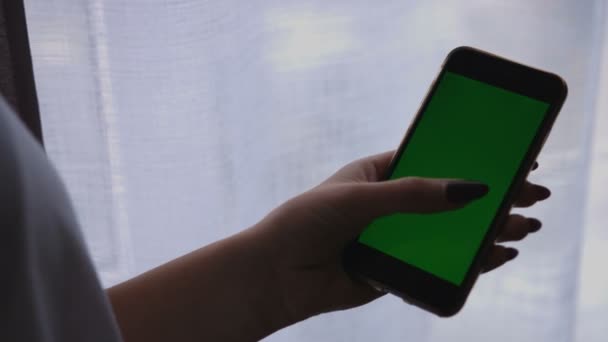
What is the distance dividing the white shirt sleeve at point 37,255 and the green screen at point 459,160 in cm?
32

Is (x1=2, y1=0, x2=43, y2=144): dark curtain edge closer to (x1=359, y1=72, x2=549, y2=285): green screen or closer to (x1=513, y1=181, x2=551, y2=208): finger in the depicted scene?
(x1=359, y1=72, x2=549, y2=285): green screen

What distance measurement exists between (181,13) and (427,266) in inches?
12.3

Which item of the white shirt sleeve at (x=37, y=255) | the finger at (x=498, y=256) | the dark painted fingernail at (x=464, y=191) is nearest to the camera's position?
the white shirt sleeve at (x=37, y=255)

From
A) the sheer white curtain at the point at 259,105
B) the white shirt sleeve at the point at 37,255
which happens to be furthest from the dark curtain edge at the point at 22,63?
the white shirt sleeve at the point at 37,255

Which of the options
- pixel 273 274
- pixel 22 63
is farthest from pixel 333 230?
pixel 22 63

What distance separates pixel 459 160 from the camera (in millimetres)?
568

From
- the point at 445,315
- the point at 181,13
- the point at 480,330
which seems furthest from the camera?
the point at 480,330

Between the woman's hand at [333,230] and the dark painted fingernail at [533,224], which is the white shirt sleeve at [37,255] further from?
the dark painted fingernail at [533,224]

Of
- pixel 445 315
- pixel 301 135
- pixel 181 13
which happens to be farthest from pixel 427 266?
pixel 181 13

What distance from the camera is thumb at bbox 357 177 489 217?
0.49 metres

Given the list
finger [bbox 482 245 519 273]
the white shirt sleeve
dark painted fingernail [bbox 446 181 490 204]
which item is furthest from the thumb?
the white shirt sleeve

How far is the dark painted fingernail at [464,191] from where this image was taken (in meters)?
0.48

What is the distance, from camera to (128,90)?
672mm

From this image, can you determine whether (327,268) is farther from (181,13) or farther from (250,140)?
(181,13)
